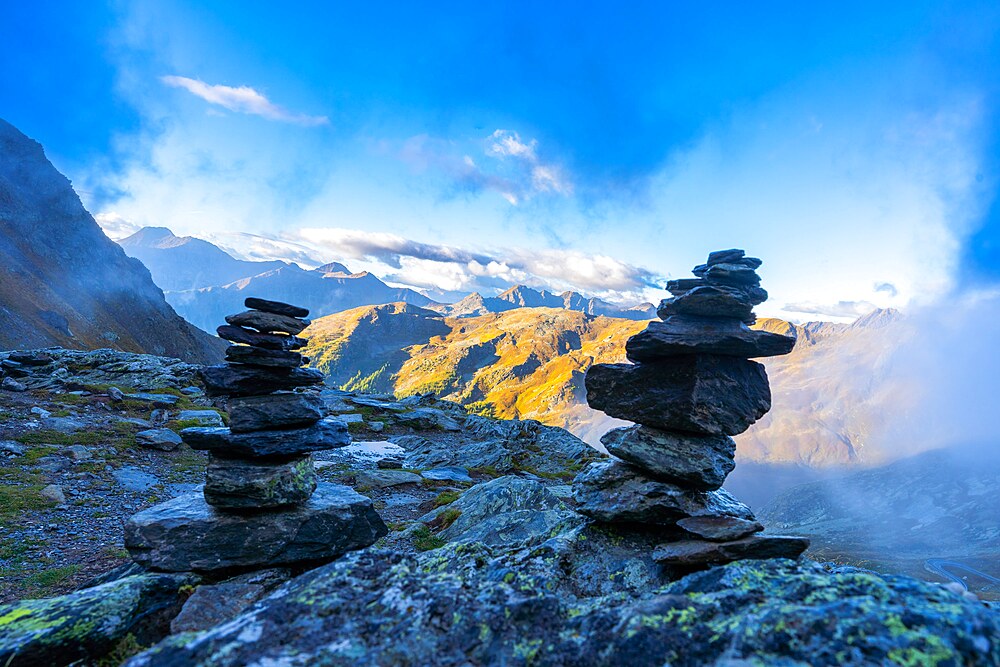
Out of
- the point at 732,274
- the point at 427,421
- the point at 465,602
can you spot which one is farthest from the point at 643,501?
the point at 427,421

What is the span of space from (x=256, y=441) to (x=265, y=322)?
14.5 feet

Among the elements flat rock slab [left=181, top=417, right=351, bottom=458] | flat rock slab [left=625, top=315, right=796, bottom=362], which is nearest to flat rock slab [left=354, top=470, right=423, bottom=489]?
flat rock slab [left=181, top=417, right=351, bottom=458]

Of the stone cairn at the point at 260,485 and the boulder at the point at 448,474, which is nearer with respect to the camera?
the stone cairn at the point at 260,485

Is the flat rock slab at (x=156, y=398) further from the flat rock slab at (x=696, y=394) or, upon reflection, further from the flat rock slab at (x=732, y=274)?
the flat rock slab at (x=732, y=274)

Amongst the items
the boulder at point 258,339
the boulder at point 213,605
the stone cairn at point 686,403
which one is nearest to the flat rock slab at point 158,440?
the boulder at point 258,339

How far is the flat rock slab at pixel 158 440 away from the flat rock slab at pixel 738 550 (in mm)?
35134

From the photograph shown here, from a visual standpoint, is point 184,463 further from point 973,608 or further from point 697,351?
point 973,608

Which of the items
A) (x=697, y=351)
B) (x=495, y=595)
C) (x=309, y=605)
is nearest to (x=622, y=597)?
(x=495, y=595)

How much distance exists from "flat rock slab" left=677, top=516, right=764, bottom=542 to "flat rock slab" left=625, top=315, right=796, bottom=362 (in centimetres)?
558

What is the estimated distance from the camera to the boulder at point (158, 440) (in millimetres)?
32625

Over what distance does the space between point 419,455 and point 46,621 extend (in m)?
33.9

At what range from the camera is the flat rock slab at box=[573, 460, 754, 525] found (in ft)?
50.8

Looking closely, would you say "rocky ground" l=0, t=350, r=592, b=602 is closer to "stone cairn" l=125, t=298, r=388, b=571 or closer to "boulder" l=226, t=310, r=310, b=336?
"stone cairn" l=125, t=298, r=388, b=571

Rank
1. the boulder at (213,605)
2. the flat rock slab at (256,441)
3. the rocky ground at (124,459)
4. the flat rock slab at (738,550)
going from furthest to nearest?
the rocky ground at (124,459)
the flat rock slab at (256,441)
the flat rock slab at (738,550)
the boulder at (213,605)
